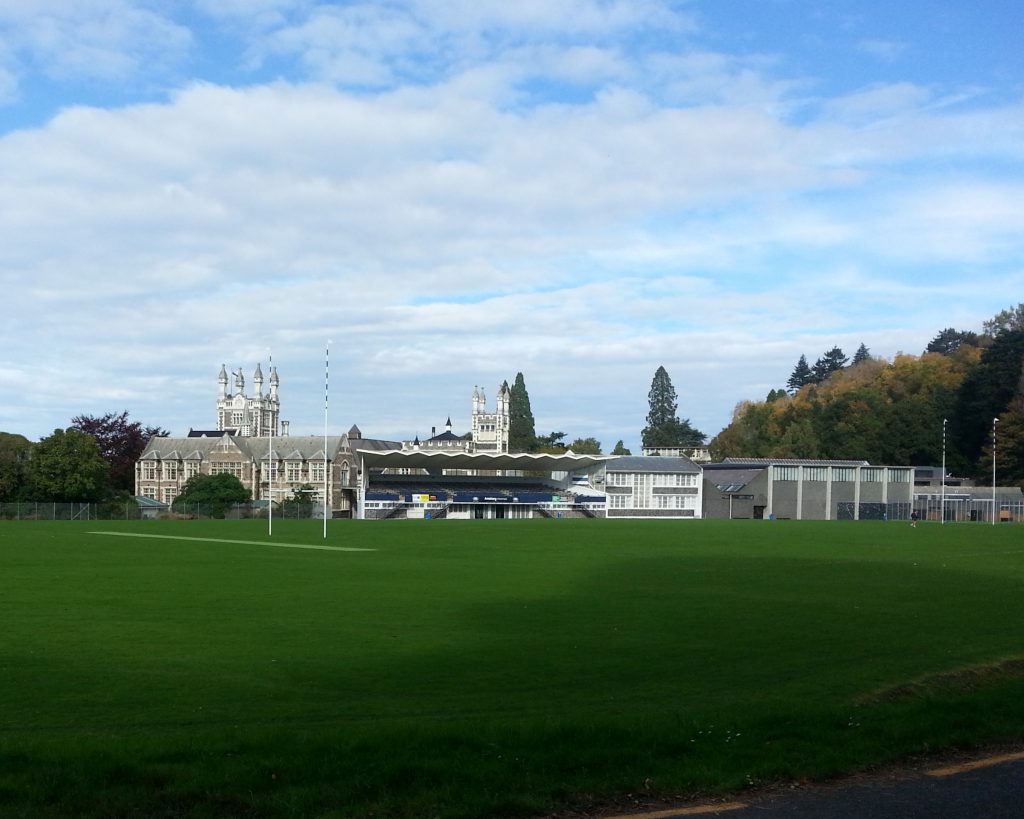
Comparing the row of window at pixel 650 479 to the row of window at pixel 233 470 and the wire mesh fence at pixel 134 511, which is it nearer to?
the wire mesh fence at pixel 134 511

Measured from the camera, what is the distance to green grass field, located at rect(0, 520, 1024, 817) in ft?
25.4

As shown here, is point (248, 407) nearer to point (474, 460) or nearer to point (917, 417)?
point (474, 460)

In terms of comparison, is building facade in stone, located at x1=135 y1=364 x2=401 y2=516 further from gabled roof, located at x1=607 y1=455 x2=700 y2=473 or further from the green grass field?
the green grass field

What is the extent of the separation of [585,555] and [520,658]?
26363mm

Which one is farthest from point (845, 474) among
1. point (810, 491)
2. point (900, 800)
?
point (900, 800)

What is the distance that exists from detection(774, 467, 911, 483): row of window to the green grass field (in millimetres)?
81128

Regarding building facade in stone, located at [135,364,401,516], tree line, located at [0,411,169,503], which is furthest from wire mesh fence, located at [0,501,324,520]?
building facade in stone, located at [135,364,401,516]

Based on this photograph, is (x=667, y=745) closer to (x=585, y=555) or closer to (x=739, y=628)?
(x=739, y=628)

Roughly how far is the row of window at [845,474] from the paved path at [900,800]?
10747cm

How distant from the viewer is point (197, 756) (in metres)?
8.33

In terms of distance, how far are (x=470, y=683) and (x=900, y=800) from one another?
6881mm

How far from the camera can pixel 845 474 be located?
115 m

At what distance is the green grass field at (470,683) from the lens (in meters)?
7.74

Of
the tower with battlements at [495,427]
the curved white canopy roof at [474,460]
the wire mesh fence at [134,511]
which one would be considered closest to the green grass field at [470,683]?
the wire mesh fence at [134,511]
